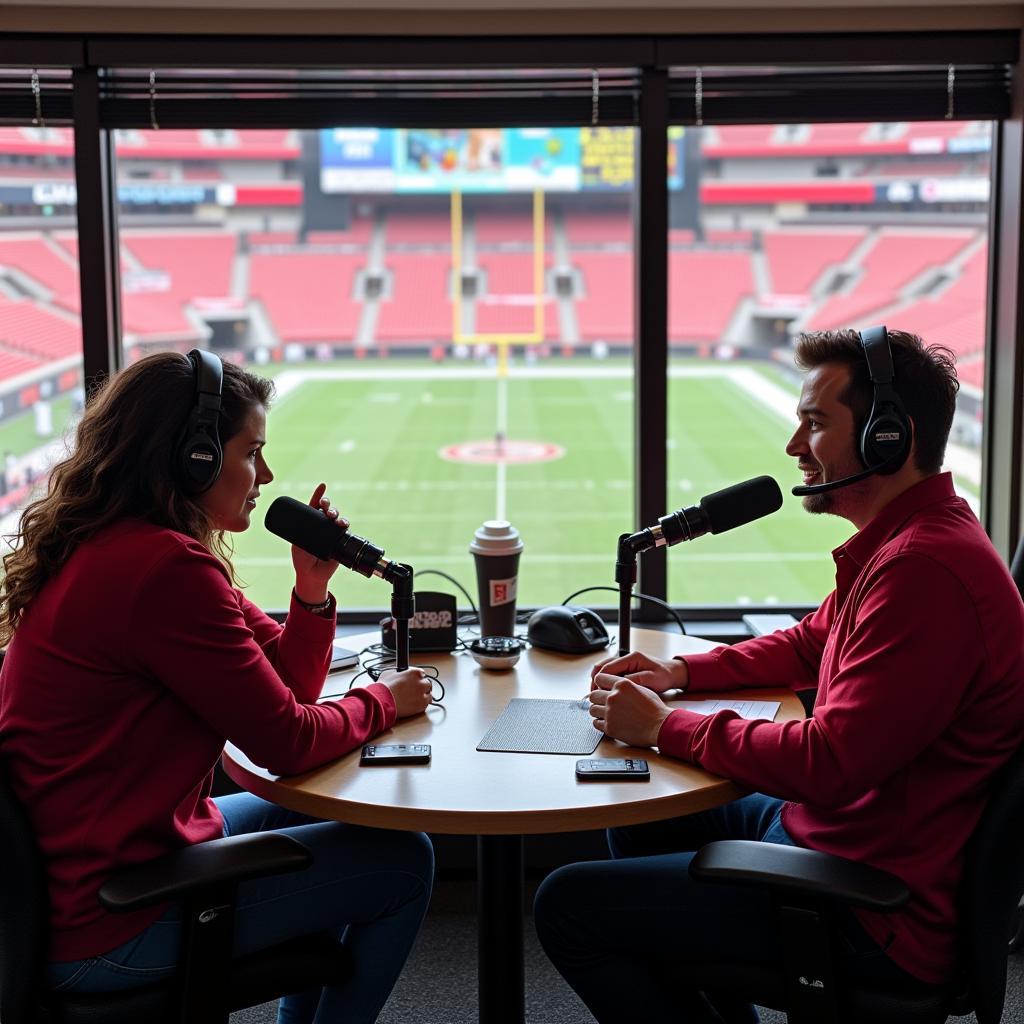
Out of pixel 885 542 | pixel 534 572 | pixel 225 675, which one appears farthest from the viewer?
pixel 534 572

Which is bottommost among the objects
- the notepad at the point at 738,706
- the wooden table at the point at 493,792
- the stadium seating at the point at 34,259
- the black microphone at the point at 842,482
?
the wooden table at the point at 493,792

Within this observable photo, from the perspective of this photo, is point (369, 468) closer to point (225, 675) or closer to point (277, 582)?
point (277, 582)

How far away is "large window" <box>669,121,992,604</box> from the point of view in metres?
17.7

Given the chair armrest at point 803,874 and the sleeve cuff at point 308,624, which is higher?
the sleeve cuff at point 308,624

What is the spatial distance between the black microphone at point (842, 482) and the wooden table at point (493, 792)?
342 millimetres

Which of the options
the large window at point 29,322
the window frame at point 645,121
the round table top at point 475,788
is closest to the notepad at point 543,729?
the round table top at point 475,788

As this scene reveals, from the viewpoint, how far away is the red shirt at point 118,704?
4.39 ft

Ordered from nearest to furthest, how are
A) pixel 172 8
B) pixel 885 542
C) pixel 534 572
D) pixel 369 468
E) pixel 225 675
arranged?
pixel 225 675, pixel 885 542, pixel 172 8, pixel 534 572, pixel 369 468

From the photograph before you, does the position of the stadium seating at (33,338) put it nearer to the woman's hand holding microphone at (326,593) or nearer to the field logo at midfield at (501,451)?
the field logo at midfield at (501,451)

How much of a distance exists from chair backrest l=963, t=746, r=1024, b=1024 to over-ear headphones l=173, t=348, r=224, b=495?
3.36ft

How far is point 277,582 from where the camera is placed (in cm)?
1938

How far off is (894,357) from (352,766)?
91cm

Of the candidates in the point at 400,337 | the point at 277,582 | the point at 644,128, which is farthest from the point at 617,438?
the point at 644,128

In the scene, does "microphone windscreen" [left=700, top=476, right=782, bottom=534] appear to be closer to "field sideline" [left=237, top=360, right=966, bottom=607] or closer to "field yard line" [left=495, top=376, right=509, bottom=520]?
"field sideline" [left=237, top=360, right=966, bottom=607]
